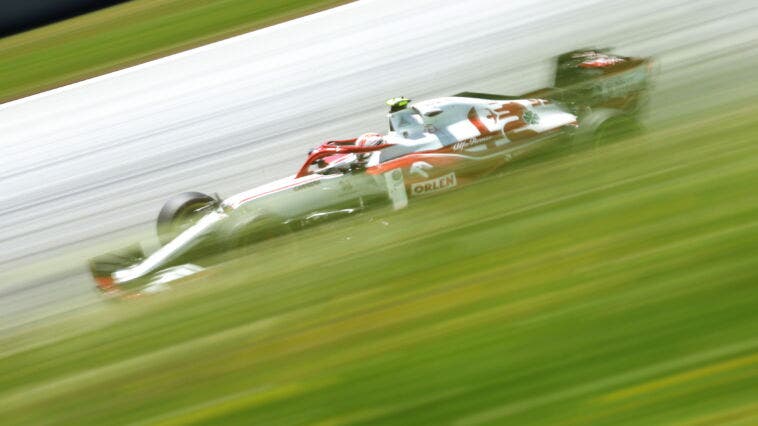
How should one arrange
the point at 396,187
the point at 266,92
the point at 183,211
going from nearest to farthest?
the point at 396,187 < the point at 183,211 < the point at 266,92

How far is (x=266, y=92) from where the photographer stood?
32.2 ft

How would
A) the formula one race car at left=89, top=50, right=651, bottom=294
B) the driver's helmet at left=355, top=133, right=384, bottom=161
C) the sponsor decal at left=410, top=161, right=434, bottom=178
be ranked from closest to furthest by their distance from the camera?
the formula one race car at left=89, top=50, right=651, bottom=294 < the sponsor decal at left=410, top=161, right=434, bottom=178 < the driver's helmet at left=355, top=133, right=384, bottom=161

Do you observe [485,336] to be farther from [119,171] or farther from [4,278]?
[119,171]

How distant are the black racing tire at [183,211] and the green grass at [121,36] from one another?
16.5 feet

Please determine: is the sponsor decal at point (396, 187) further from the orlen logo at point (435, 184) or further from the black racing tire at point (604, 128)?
the black racing tire at point (604, 128)

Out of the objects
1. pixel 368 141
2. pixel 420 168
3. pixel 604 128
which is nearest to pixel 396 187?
pixel 420 168

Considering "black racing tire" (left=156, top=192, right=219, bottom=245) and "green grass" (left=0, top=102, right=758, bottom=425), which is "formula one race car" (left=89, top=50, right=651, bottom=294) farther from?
"green grass" (left=0, top=102, right=758, bottom=425)

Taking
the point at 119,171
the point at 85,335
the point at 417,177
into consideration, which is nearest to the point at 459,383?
the point at 85,335

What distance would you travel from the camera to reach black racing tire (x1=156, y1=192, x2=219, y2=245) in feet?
21.4

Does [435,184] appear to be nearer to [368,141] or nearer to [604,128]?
[368,141]

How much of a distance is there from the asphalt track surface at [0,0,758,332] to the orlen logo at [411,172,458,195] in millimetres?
1295

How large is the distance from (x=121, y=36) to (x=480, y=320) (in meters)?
9.48

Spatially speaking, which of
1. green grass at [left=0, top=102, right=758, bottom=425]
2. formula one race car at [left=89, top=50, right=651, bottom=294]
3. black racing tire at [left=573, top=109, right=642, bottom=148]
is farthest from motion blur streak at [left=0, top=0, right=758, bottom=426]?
formula one race car at [left=89, top=50, right=651, bottom=294]

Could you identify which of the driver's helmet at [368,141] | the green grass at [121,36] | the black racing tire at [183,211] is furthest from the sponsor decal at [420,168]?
the green grass at [121,36]
